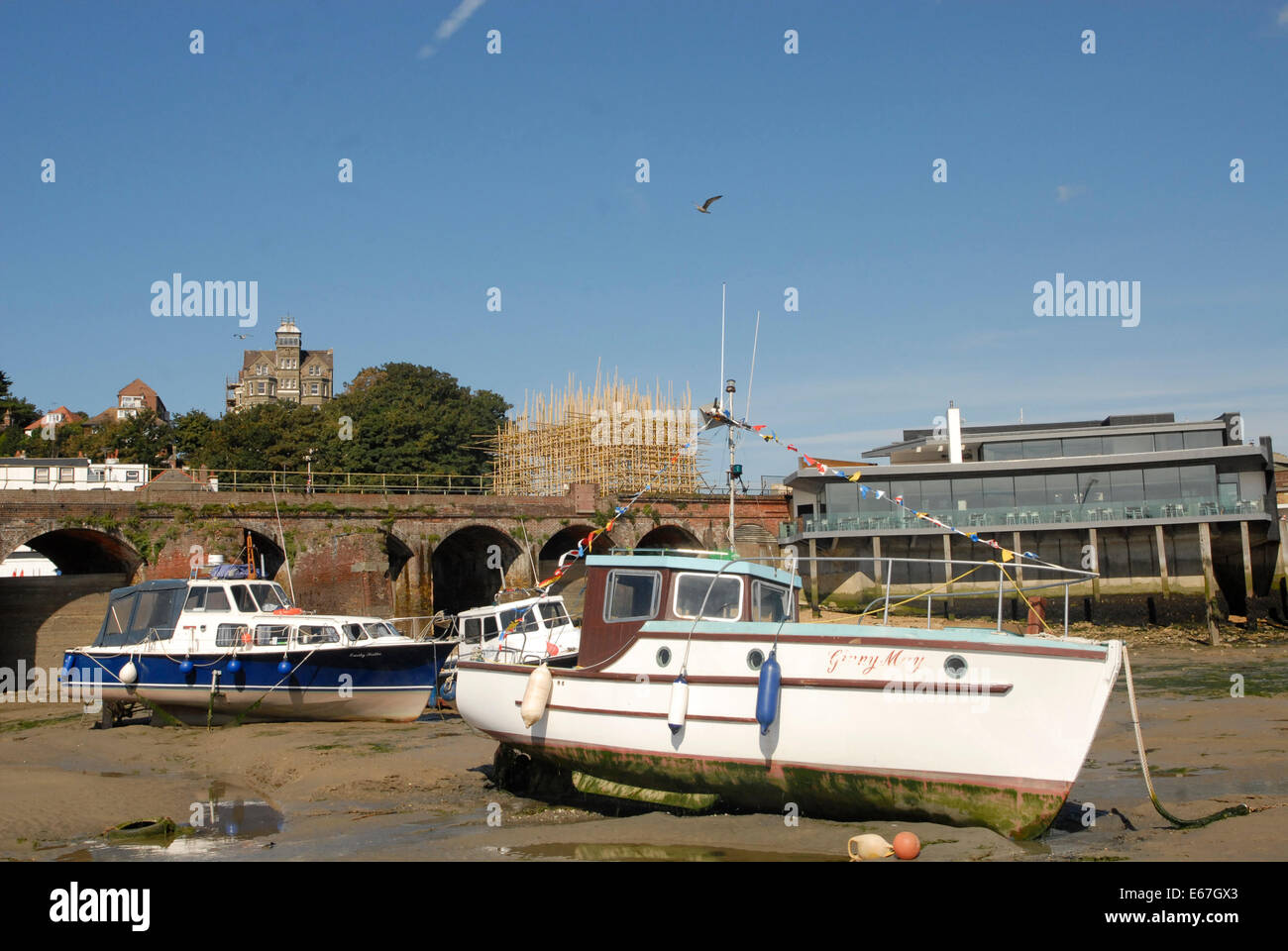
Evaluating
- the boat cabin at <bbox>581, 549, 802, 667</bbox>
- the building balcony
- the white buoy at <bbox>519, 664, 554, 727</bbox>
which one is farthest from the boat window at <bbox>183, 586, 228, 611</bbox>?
the building balcony

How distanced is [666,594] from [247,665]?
45.3ft

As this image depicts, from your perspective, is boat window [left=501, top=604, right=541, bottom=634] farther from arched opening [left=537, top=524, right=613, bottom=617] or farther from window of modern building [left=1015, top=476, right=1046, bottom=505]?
window of modern building [left=1015, top=476, right=1046, bottom=505]

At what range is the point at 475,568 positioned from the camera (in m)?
52.2

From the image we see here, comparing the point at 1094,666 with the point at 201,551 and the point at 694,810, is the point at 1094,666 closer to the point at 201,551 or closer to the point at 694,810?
the point at 694,810

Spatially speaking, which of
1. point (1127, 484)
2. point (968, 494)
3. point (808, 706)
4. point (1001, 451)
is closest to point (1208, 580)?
point (1127, 484)

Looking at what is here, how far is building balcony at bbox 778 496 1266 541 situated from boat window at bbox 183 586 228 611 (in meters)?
21.5

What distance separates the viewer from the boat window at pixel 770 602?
48.4 ft

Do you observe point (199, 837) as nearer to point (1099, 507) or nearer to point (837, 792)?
point (837, 792)

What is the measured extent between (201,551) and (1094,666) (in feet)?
114

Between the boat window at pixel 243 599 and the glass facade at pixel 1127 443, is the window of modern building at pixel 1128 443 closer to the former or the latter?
A: the glass facade at pixel 1127 443

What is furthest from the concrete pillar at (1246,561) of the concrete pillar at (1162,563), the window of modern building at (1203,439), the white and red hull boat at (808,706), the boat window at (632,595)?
the boat window at (632,595)

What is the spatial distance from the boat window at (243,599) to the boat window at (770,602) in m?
15.5
